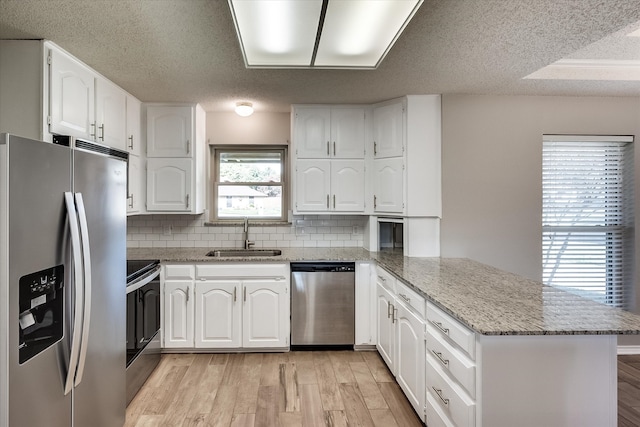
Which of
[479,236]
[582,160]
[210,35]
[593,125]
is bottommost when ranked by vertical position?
[479,236]

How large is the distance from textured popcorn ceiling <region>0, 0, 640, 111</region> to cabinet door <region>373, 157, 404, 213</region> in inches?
24.4

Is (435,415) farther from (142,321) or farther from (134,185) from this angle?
(134,185)

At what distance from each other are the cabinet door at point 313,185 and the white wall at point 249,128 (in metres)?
0.54

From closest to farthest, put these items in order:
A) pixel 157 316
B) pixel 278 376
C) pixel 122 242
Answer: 1. pixel 122 242
2. pixel 278 376
3. pixel 157 316

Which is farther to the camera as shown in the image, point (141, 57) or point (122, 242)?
point (141, 57)

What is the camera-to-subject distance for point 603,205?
10.9 feet

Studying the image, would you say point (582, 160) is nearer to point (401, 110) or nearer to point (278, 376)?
point (401, 110)

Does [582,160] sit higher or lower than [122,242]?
higher

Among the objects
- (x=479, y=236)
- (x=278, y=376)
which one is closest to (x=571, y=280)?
(x=479, y=236)

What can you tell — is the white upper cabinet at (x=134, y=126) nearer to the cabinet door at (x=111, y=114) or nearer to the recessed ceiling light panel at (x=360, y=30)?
the cabinet door at (x=111, y=114)

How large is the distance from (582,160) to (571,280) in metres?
1.12

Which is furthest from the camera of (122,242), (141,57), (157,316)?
(157,316)

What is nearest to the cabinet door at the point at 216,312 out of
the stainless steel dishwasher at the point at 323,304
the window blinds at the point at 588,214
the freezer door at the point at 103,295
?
the stainless steel dishwasher at the point at 323,304

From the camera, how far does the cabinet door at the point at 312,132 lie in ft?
11.6
